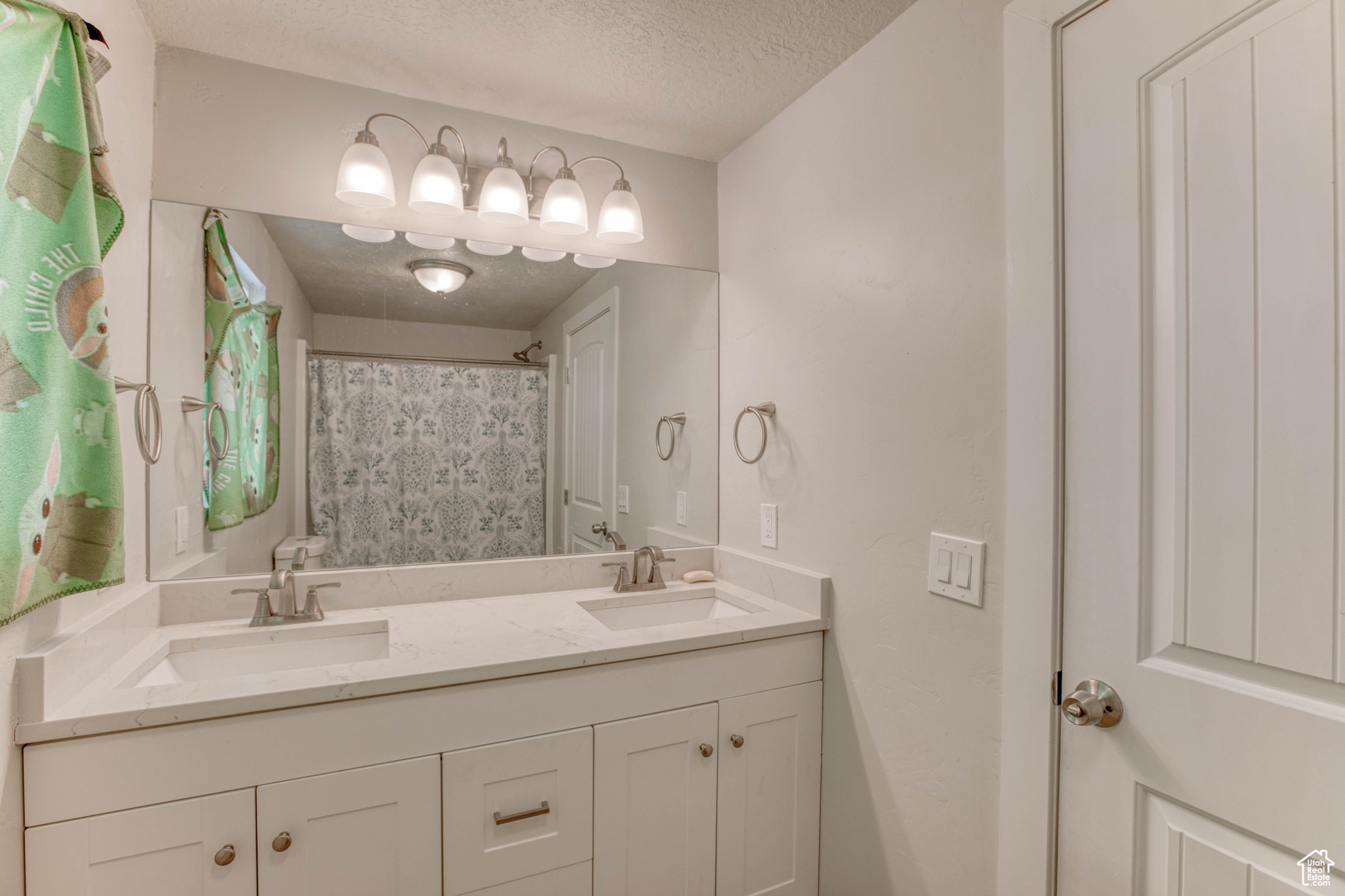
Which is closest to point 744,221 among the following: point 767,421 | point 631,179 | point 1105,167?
point 631,179

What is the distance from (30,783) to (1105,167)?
76.0 inches

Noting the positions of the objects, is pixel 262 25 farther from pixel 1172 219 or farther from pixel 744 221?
pixel 1172 219

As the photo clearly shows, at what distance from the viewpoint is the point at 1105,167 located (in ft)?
3.17

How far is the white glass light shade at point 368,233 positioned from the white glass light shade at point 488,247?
20 cm

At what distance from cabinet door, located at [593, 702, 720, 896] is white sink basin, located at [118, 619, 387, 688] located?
0.56m

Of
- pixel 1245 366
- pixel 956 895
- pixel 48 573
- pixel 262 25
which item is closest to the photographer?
pixel 1245 366

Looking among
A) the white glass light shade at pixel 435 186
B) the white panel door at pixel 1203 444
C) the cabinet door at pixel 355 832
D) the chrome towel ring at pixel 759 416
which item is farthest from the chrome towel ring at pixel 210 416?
the white panel door at pixel 1203 444

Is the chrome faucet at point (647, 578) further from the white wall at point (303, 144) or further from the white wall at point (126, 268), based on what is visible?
the white wall at point (126, 268)

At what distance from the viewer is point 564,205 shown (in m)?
1.76

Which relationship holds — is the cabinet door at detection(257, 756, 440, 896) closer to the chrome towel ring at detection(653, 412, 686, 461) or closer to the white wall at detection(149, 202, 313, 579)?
the white wall at detection(149, 202, 313, 579)

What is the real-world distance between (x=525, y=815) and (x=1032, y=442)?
3.92 ft


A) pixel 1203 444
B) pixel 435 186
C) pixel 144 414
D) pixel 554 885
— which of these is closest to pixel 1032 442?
pixel 1203 444

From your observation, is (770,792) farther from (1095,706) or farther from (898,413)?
(898,413)

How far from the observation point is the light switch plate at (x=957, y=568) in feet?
3.84
